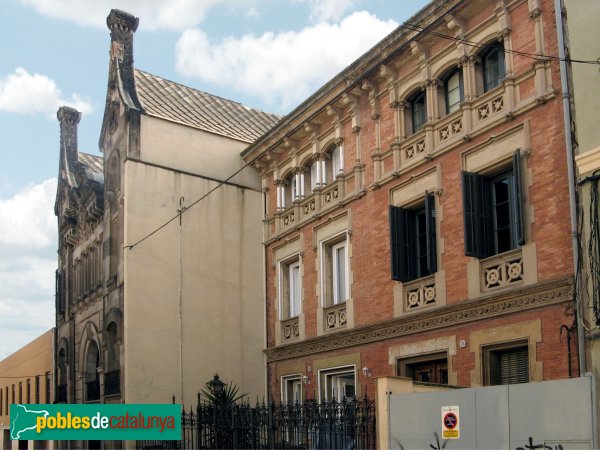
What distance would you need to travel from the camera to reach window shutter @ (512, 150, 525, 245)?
630 inches

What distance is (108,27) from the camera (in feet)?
94.8

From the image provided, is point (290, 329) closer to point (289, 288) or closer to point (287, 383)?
point (289, 288)

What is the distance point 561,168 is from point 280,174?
11418 millimetres

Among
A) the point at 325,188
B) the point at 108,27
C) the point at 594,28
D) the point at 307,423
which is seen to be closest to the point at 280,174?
the point at 325,188

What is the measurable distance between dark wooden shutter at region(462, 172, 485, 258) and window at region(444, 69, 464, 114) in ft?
6.59

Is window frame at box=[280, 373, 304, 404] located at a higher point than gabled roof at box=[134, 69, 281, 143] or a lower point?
lower

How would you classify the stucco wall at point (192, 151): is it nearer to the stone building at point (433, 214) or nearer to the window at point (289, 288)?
the stone building at point (433, 214)

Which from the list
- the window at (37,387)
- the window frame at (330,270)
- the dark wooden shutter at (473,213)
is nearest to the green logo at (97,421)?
the window frame at (330,270)

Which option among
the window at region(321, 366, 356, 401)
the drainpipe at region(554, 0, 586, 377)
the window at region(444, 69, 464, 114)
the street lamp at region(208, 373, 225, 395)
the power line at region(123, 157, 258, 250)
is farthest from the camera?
the power line at region(123, 157, 258, 250)

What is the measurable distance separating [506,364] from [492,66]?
5.93m

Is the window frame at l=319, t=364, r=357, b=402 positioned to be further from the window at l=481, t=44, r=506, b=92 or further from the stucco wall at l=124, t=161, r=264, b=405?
the window at l=481, t=44, r=506, b=92

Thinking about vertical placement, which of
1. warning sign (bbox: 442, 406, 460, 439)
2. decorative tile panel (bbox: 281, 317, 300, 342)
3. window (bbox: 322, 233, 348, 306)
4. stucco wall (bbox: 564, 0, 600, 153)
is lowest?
warning sign (bbox: 442, 406, 460, 439)

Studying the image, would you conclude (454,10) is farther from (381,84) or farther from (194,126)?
(194,126)

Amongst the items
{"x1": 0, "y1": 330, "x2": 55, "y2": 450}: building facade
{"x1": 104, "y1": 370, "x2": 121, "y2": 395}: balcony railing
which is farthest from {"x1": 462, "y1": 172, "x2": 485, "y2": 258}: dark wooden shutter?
{"x1": 0, "y1": 330, "x2": 55, "y2": 450}: building facade
